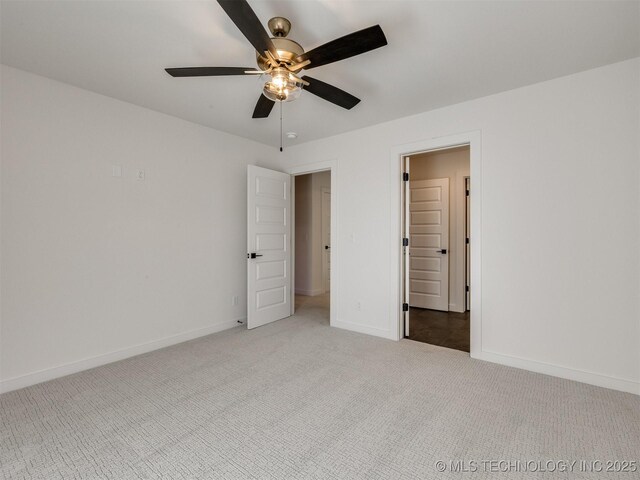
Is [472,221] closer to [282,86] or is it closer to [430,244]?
[430,244]

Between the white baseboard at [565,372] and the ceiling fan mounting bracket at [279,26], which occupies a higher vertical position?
the ceiling fan mounting bracket at [279,26]

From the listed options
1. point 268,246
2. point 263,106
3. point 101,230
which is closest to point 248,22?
point 263,106

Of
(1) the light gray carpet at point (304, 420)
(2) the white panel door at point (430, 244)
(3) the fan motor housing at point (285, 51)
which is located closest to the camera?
(1) the light gray carpet at point (304, 420)

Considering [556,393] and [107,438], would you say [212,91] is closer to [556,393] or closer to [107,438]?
[107,438]

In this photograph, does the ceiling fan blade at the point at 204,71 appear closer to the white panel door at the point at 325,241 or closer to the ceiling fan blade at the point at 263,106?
the ceiling fan blade at the point at 263,106

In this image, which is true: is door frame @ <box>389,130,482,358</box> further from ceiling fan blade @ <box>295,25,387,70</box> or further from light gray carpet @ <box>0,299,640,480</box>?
ceiling fan blade @ <box>295,25,387,70</box>

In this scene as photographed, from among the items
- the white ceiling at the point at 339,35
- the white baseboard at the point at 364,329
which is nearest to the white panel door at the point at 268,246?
the white baseboard at the point at 364,329

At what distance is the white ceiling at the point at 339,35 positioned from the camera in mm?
1793

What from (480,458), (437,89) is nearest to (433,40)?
(437,89)

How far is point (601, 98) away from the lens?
2414 mm

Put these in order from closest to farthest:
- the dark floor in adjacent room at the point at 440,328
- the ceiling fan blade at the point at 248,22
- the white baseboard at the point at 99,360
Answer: the ceiling fan blade at the point at 248,22, the white baseboard at the point at 99,360, the dark floor in adjacent room at the point at 440,328

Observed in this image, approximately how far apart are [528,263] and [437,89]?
1.71 m

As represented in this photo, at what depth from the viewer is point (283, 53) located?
5.90 ft

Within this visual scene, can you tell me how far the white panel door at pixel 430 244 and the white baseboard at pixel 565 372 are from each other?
1998 millimetres
